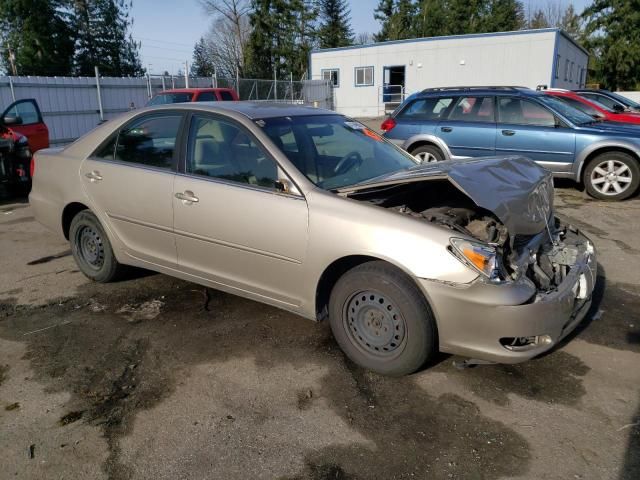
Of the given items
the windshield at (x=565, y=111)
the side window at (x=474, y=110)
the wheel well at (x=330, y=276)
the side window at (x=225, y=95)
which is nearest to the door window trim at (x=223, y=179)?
the wheel well at (x=330, y=276)

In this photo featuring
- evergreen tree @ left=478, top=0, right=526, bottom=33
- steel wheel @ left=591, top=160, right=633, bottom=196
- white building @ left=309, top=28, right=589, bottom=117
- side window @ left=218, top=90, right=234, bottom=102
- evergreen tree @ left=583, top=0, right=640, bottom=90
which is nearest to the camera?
steel wheel @ left=591, top=160, right=633, bottom=196

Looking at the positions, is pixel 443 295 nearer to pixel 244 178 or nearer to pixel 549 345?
pixel 549 345

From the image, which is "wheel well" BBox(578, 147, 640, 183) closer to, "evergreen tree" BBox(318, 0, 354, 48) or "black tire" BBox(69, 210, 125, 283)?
"black tire" BBox(69, 210, 125, 283)

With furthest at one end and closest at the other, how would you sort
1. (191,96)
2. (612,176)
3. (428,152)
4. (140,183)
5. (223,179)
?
(191,96) → (428,152) → (612,176) → (140,183) → (223,179)

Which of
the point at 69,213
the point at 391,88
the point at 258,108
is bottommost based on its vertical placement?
the point at 69,213

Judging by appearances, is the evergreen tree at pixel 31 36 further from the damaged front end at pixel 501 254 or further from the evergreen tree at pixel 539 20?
the evergreen tree at pixel 539 20

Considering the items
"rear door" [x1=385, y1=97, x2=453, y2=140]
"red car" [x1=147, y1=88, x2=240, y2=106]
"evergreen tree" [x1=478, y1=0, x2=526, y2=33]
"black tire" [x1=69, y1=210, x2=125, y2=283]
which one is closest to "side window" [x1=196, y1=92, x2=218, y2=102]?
"red car" [x1=147, y1=88, x2=240, y2=106]

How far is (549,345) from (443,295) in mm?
696

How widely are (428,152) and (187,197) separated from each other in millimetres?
6034

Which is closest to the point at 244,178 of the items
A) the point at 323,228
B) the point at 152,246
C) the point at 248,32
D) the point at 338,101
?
the point at 323,228

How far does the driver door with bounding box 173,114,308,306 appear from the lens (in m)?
3.41

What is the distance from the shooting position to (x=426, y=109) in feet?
30.3

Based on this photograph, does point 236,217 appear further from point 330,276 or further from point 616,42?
point 616,42

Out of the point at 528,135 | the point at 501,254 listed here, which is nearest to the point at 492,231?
the point at 501,254
